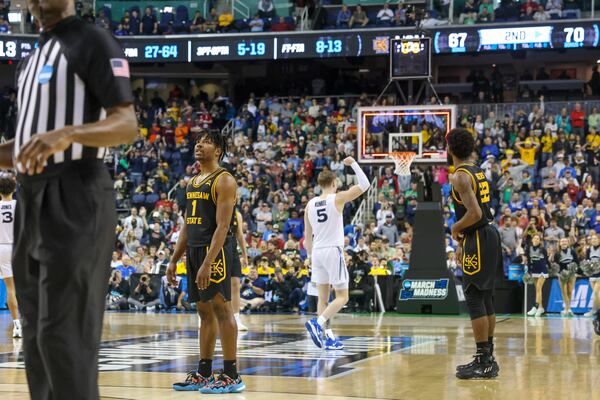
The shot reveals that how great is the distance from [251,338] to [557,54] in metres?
23.1

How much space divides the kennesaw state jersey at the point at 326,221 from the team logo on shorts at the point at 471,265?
3.05m

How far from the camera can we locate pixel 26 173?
373 centimetres

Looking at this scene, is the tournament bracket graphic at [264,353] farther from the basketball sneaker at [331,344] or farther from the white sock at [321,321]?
the white sock at [321,321]

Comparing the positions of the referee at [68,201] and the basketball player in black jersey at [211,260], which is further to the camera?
the basketball player in black jersey at [211,260]

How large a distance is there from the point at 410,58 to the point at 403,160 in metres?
2.58

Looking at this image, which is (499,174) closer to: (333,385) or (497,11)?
(497,11)

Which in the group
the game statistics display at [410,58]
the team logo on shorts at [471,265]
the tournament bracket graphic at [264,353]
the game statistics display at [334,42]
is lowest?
the tournament bracket graphic at [264,353]

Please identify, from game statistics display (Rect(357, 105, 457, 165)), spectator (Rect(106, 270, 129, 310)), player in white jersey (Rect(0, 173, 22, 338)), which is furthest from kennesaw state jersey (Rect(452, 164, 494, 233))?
spectator (Rect(106, 270, 129, 310))

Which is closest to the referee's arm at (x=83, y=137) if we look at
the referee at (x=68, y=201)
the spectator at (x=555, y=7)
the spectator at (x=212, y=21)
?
the referee at (x=68, y=201)

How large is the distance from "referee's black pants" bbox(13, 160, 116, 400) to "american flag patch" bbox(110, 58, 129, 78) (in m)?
0.37

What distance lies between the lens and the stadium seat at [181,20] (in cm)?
3288

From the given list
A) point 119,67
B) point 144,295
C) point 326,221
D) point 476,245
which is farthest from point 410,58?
point 119,67

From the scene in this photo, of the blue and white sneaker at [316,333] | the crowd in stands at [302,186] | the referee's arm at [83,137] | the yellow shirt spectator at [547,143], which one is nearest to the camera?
the referee's arm at [83,137]

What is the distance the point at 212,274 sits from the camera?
25.8 ft
